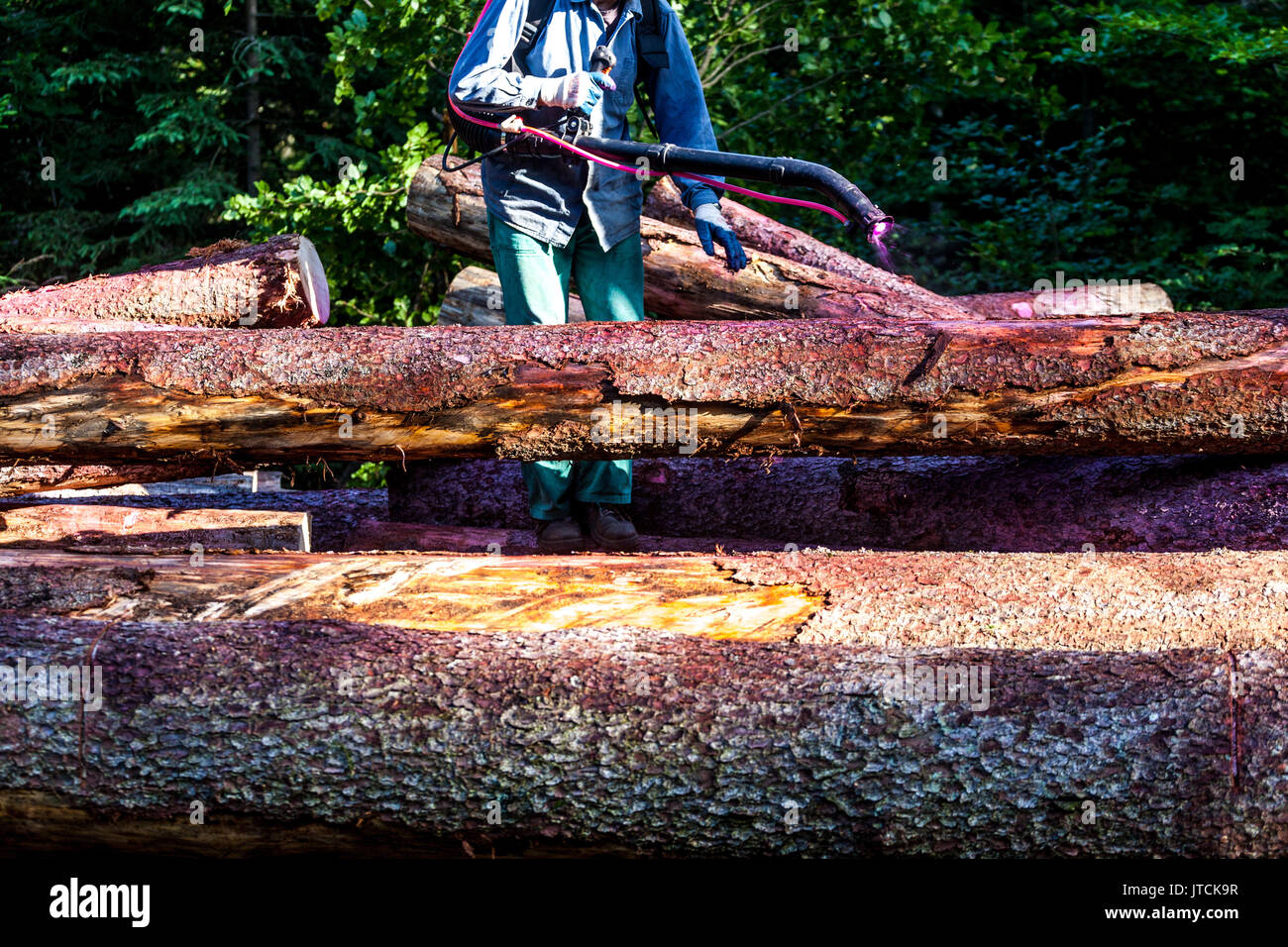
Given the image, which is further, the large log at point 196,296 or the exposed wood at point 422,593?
the large log at point 196,296

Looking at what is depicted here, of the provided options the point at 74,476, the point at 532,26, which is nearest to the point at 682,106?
the point at 532,26

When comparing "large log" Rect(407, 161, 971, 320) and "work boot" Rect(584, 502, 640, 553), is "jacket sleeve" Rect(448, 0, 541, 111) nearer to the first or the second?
"large log" Rect(407, 161, 971, 320)

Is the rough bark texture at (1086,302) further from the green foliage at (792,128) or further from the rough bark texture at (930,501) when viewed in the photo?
the green foliage at (792,128)

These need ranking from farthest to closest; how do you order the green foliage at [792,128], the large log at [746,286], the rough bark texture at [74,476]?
1. the green foliage at [792,128]
2. the large log at [746,286]
3. the rough bark texture at [74,476]

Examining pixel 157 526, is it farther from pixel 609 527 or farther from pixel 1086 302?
pixel 1086 302

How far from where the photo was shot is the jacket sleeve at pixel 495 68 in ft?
13.6

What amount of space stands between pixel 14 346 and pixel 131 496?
1797 mm

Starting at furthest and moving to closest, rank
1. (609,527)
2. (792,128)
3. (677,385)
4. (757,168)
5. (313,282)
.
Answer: (792,128) → (313,282) → (609,527) → (757,168) → (677,385)

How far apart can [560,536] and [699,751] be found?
1840mm

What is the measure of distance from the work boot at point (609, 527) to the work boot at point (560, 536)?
0.21ft

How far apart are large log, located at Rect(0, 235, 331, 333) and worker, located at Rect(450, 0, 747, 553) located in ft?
5.09

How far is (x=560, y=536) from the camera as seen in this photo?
171 inches

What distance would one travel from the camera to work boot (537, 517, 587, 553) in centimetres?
432

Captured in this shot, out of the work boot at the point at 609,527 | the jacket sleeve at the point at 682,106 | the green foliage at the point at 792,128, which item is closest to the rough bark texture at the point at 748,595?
the work boot at the point at 609,527
